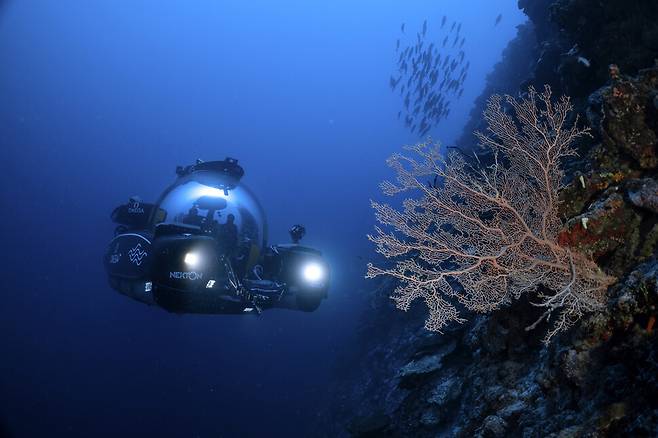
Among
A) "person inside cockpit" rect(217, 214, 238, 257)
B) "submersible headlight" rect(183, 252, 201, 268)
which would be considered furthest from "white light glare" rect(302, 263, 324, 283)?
"submersible headlight" rect(183, 252, 201, 268)

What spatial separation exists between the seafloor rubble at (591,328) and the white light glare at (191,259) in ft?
13.0

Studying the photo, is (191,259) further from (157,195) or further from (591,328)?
(157,195)

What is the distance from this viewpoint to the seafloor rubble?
2.61 meters

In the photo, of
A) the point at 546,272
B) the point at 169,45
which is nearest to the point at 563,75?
the point at 546,272

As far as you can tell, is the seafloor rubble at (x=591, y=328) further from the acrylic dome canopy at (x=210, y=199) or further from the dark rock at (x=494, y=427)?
the acrylic dome canopy at (x=210, y=199)

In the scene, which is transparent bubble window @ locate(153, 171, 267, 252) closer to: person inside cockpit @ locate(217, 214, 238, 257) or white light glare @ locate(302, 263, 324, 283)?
person inside cockpit @ locate(217, 214, 238, 257)

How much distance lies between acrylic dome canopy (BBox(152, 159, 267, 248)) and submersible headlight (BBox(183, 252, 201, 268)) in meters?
1.34

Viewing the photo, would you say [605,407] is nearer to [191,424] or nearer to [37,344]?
[191,424]

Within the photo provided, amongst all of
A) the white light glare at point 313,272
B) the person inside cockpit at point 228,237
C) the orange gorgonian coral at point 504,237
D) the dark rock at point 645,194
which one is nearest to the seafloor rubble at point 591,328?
the dark rock at point 645,194

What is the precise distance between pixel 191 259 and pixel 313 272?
217 cm

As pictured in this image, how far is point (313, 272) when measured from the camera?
256 inches

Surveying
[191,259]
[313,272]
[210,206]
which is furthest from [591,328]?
[210,206]

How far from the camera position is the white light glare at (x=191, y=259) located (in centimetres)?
521

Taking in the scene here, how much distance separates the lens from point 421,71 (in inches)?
680
